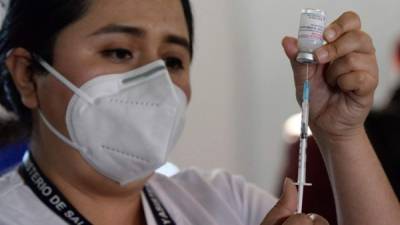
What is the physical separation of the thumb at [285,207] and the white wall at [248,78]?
159cm

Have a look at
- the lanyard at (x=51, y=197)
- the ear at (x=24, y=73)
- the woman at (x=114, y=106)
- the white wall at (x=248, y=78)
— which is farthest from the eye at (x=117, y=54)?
the white wall at (x=248, y=78)

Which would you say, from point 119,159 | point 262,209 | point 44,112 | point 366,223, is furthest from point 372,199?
point 44,112

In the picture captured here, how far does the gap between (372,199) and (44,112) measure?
0.66 metres

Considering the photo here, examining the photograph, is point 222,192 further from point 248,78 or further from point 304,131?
point 248,78

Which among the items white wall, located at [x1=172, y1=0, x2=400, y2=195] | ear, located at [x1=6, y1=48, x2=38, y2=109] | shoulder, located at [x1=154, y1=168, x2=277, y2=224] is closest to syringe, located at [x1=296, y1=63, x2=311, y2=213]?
shoulder, located at [x1=154, y1=168, x2=277, y2=224]

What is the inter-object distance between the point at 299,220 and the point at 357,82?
1.02 ft

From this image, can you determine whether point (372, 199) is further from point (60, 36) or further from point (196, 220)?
point (60, 36)

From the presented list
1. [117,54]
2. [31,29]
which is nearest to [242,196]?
[117,54]

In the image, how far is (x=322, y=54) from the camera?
3.47ft

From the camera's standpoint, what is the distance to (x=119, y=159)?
1.19 m

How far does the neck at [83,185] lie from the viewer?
1.21 metres

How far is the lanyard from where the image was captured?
119cm

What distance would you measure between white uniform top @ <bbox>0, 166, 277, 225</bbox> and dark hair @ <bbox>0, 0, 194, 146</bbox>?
0.16m

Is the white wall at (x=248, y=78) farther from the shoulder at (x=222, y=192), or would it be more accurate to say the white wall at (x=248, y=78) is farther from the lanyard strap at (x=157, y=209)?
the lanyard strap at (x=157, y=209)
